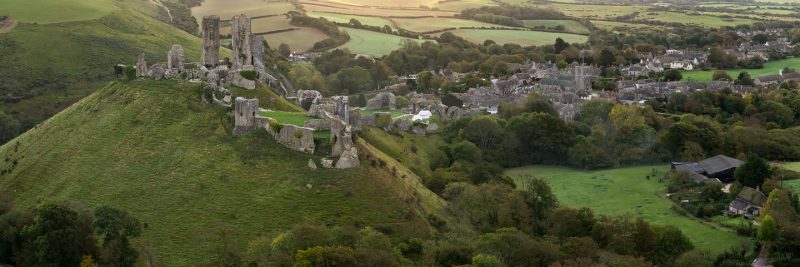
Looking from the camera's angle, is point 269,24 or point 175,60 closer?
point 175,60

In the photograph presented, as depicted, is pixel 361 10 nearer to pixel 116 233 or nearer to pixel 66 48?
pixel 66 48

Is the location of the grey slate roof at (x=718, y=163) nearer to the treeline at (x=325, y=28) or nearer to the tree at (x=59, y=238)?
the tree at (x=59, y=238)

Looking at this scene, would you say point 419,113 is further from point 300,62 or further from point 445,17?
point 445,17

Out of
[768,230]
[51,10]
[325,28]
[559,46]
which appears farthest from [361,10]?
[768,230]

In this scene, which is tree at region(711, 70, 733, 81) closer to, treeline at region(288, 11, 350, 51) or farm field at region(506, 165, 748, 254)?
farm field at region(506, 165, 748, 254)

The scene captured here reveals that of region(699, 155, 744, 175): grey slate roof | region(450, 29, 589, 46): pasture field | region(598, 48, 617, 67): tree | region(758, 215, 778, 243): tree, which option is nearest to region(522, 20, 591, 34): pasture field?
region(450, 29, 589, 46): pasture field

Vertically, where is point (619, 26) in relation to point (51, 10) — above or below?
below
